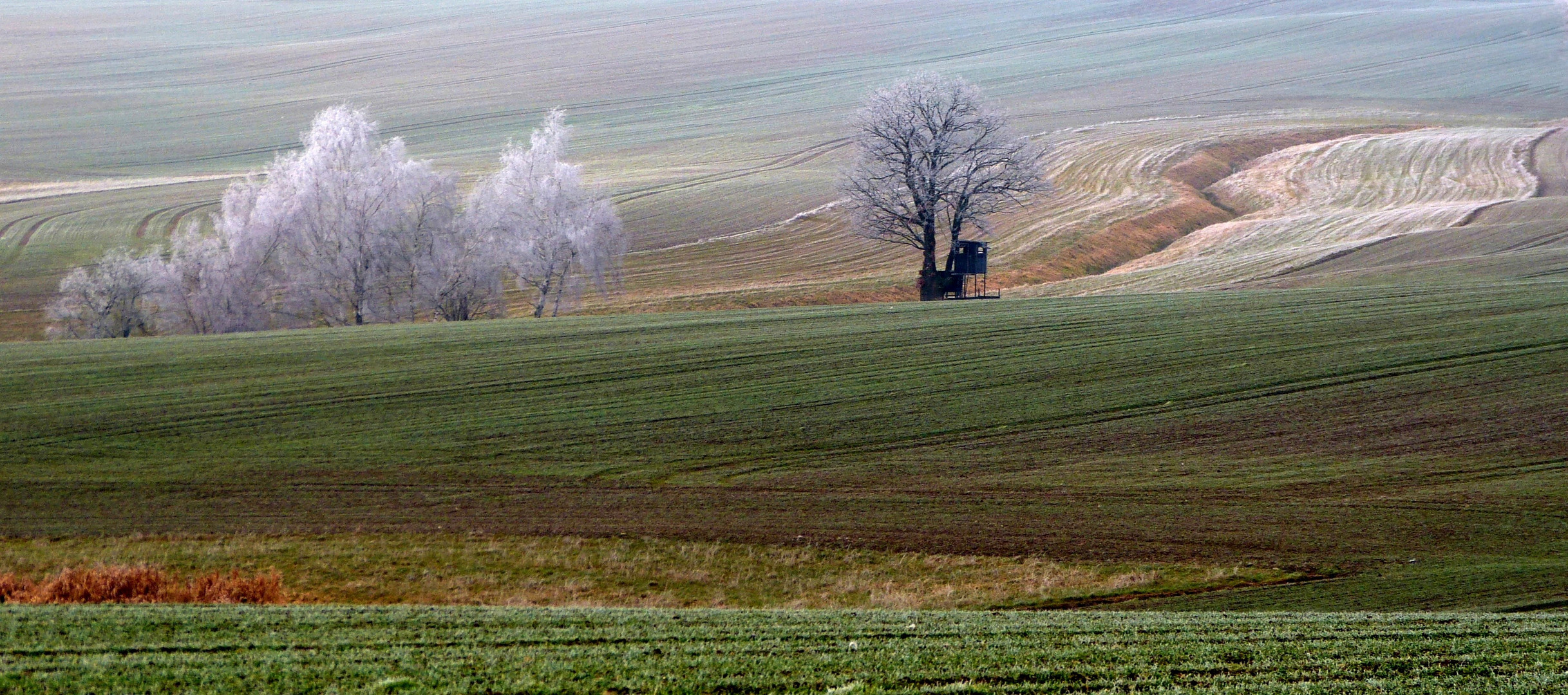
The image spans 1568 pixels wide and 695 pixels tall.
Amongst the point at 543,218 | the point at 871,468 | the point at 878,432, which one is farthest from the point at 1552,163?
the point at 871,468

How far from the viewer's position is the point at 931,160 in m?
44.5

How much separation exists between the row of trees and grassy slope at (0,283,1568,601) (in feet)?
43.7

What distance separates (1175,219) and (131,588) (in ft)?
194

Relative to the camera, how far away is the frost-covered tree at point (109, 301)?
47.3 m

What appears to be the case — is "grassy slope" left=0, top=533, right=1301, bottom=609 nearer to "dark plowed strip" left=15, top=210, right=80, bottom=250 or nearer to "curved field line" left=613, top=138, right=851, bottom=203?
"dark plowed strip" left=15, top=210, right=80, bottom=250

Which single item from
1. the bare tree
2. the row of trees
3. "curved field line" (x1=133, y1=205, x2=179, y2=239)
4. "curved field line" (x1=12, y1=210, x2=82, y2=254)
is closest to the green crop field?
"curved field line" (x1=12, y1=210, x2=82, y2=254)

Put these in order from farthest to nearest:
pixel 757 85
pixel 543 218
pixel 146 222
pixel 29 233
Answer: pixel 757 85 → pixel 146 222 → pixel 29 233 → pixel 543 218

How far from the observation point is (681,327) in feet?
114

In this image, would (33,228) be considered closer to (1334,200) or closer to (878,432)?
(878,432)

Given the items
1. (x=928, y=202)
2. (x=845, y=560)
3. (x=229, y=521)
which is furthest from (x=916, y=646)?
(x=928, y=202)

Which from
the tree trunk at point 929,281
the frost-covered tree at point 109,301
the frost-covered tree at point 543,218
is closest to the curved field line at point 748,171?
the frost-covered tree at point 543,218

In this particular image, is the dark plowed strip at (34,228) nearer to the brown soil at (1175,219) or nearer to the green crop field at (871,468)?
the green crop field at (871,468)

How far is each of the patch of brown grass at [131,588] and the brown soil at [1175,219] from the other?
4378cm

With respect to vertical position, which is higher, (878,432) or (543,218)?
(543,218)
